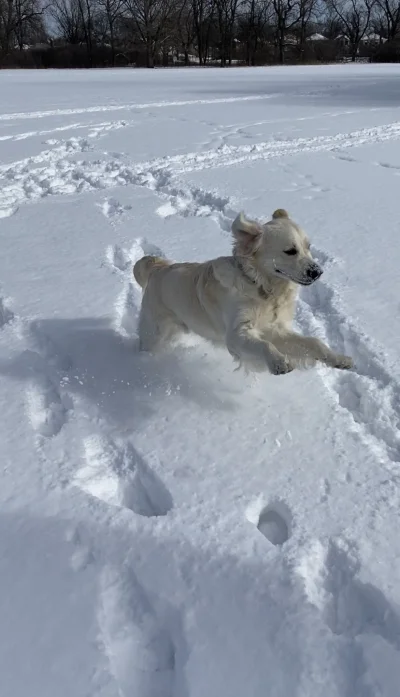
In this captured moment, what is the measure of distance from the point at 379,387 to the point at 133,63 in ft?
144

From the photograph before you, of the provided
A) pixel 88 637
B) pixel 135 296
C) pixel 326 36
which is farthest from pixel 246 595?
pixel 326 36

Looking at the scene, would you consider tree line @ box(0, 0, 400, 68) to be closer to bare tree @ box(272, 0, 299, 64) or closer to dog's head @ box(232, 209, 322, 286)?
bare tree @ box(272, 0, 299, 64)

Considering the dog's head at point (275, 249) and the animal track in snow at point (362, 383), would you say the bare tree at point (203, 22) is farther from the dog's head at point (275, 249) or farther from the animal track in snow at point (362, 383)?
the dog's head at point (275, 249)

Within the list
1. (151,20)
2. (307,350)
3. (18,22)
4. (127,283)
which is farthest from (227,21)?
(307,350)

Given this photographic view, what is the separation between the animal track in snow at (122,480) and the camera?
2.20 m

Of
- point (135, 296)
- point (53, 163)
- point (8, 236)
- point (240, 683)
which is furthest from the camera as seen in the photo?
point (53, 163)

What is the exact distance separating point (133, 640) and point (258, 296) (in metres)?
1.60

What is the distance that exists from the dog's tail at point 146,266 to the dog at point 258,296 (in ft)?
1.12

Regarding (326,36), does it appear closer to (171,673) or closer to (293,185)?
(293,185)

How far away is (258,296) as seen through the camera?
8.90ft

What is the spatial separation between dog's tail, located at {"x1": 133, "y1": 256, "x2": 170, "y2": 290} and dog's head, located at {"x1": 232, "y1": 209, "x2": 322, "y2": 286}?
2.44 feet

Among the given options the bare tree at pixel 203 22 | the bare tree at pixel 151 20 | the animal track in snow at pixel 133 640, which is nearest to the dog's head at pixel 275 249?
the animal track in snow at pixel 133 640

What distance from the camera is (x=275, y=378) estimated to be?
293cm

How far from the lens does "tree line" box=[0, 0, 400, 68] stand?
38.4m
